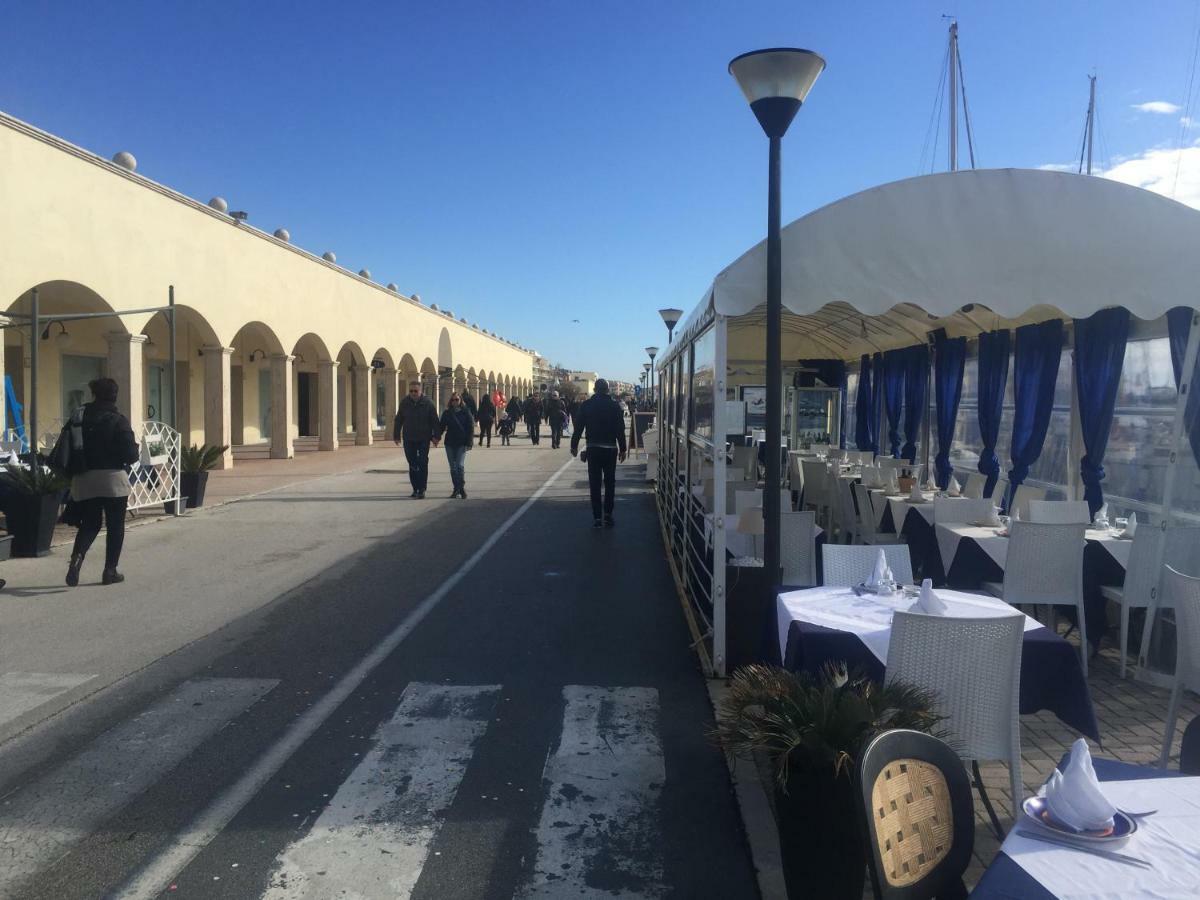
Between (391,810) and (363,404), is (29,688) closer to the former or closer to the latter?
(391,810)

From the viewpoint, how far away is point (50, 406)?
17062 millimetres

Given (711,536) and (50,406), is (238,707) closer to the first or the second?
(711,536)

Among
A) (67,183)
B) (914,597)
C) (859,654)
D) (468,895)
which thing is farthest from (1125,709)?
(67,183)

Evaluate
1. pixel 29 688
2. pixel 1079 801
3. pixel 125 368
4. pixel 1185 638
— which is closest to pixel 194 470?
pixel 125 368

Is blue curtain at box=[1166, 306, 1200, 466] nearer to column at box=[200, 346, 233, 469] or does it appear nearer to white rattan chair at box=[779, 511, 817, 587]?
white rattan chair at box=[779, 511, 817, 587]

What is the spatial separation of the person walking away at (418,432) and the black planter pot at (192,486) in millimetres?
3188

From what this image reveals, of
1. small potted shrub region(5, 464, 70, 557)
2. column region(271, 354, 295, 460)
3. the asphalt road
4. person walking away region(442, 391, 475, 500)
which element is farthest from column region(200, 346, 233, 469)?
the asphalt road

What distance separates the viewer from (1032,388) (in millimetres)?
9414

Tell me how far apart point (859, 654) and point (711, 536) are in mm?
2293

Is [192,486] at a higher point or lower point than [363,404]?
lower

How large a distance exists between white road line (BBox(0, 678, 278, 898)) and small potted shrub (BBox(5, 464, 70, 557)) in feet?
17.1

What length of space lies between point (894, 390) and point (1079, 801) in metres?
12.5

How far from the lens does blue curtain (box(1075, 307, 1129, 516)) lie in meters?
7.89

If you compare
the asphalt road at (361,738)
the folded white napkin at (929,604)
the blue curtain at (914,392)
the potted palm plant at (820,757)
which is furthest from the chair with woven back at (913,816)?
the blue curtain at (914,392)
